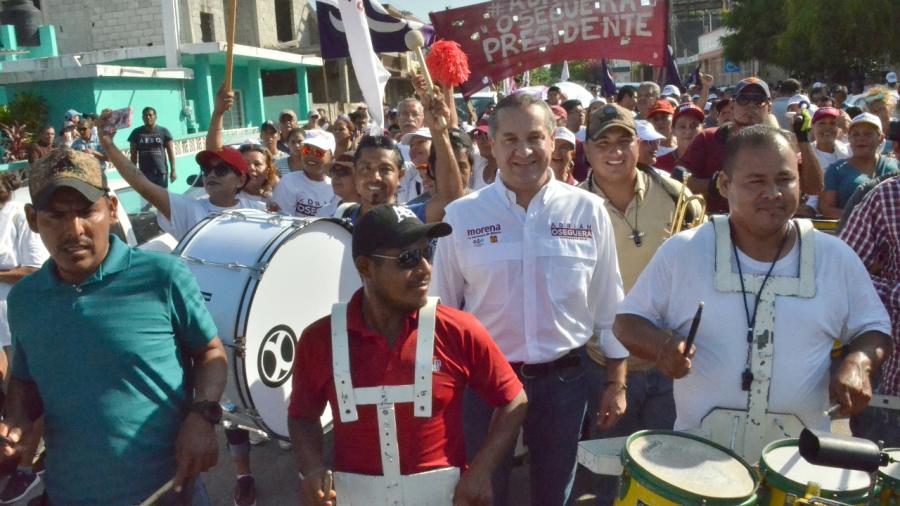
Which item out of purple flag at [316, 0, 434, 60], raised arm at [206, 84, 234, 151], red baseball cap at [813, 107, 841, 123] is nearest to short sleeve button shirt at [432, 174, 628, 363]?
raised arm at [206, 84, 234, 151]

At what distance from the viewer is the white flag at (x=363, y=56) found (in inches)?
201

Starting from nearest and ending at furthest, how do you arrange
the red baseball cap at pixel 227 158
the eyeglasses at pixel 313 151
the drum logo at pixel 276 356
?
the drum logo at pixel 276 356, the red baseball cap at pixel 227 158, the eyeglasses at pixel 313 151

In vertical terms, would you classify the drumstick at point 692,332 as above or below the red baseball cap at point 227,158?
below

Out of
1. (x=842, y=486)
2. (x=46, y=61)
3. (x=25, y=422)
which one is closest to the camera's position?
(x=842, y=486)

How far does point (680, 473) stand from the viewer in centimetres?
190

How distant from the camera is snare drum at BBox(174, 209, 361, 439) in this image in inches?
149

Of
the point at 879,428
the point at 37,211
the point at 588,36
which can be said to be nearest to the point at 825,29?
the point at 588,36

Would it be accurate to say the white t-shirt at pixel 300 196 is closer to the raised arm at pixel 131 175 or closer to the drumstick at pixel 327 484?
the raised arm at pixel 131 175

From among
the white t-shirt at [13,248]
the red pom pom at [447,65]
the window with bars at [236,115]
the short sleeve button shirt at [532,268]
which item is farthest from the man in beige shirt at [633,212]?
the window with bars at [236,115]

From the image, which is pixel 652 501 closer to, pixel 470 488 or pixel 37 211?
pixel 470 488

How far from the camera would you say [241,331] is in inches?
147

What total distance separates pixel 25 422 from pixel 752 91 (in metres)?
5.46

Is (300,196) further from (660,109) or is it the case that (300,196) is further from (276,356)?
(660,109)

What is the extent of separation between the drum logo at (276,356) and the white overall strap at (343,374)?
5.75ft
